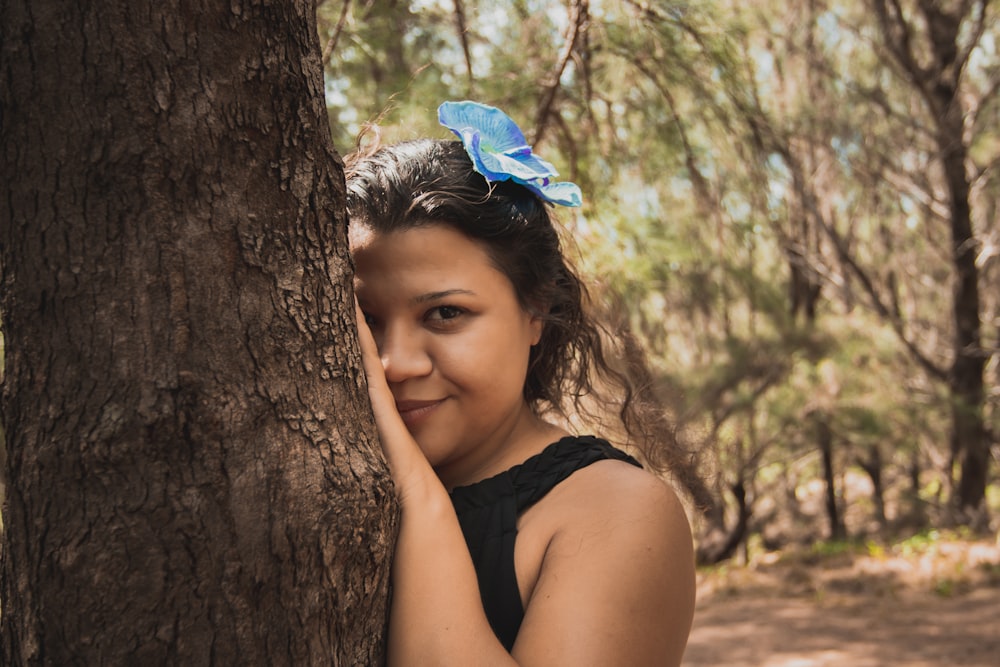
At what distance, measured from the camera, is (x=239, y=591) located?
0.95 metres

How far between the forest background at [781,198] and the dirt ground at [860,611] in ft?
3.70

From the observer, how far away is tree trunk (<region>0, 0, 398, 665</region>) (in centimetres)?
90

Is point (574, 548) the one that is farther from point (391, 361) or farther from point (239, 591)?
point (239, 591)

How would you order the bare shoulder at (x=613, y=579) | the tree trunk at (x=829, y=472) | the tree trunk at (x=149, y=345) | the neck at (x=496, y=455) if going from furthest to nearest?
the tree trunk at (x=829, y=472)
the neck at (x=496, y=455)
the bare shoulder at (x=613, y=579)
the tree trunk at (x=149, y=345)

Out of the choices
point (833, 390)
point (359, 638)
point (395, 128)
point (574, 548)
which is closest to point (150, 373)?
point (359, 638)

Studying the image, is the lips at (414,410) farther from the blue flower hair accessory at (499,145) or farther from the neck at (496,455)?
the blue flower hair accessory at (499,145)

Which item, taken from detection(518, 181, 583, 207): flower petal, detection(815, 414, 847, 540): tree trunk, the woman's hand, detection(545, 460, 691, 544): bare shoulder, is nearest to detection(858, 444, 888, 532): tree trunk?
detection(815, 414, 847, 540): tree trunk

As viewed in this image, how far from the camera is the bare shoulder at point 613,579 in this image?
1.18 m

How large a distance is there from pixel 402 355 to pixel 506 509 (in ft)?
0.95

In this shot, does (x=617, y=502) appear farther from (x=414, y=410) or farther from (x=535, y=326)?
(x=535, y=326)

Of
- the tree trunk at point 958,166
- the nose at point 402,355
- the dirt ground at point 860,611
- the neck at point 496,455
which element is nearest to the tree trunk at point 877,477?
the tree trunk at point 958,166

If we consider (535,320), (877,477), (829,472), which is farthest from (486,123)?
(877,477)

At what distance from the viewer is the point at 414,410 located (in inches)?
55.9

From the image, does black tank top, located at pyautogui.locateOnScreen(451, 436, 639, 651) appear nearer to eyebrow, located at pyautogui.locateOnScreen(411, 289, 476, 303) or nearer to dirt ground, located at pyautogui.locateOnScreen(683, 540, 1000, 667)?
eyebrow, located at pyautogui.locateOnScreen(411, 289, 476, 303)
